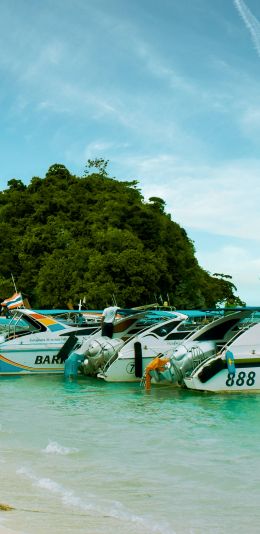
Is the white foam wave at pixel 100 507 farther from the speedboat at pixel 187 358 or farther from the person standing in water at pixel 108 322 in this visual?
the person standing in water at pixel 108 322

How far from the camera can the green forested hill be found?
5031 centimetres

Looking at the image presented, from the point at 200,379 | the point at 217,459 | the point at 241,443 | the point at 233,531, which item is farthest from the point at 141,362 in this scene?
the point at 233,531

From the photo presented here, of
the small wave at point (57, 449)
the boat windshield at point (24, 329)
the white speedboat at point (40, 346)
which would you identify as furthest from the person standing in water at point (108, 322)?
the small wave at point (57, 449)

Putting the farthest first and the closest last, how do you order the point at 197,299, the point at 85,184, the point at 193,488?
the point at 85,184 < the point at 197,299 < the point at 193,488

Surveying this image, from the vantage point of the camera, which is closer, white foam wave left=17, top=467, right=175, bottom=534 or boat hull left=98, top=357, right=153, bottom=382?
white foam wave left=17, top=467, right=175, bottom=534

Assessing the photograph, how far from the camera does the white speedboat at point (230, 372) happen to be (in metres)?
19.1

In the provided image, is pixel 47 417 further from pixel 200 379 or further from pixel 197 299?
pixel 197 299

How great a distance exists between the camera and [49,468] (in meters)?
10.2

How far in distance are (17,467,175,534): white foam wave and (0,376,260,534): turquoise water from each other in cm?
1

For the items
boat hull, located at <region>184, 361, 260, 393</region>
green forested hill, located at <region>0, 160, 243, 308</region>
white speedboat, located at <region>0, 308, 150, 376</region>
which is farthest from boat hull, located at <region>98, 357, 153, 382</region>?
green forested hill, located at <region>0, 160, 243, 308</region>

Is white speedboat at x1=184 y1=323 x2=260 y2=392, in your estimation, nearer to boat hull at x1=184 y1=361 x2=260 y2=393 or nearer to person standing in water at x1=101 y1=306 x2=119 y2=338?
boat hull at x1=184 y1=361 x2=260 y2=393

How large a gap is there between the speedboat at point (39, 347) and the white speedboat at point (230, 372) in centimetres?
720

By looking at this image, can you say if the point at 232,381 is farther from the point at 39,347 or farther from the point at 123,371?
the point at 39,347

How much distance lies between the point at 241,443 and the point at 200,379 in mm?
6782
